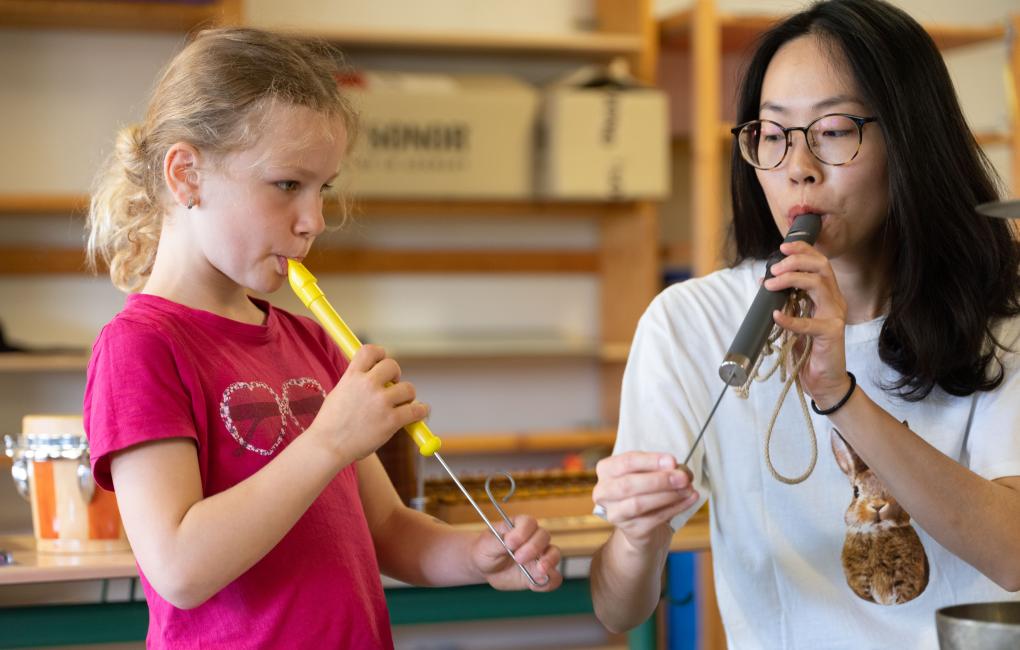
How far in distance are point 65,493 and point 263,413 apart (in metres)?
0.64

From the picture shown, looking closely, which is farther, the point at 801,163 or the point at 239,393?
the point at 801,163

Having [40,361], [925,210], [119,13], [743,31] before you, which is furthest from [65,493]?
[743,31]

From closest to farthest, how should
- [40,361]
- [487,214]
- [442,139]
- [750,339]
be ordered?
[750,339] → [40,361] → [442,139] → [487,214]

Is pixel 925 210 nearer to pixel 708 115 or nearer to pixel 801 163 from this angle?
pixel 801 163

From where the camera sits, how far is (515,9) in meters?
3.64

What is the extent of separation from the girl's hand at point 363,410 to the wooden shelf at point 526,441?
2154 mm

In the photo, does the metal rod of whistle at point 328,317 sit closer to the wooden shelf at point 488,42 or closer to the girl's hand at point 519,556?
the girl's hand at point 519,556

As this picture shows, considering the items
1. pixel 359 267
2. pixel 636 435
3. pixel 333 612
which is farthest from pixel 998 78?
pixel 333 612

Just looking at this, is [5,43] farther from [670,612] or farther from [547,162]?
[670,612]

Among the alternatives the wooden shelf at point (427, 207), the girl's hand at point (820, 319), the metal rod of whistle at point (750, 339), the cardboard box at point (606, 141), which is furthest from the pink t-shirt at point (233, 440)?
the cardboard box at point (606, 141)

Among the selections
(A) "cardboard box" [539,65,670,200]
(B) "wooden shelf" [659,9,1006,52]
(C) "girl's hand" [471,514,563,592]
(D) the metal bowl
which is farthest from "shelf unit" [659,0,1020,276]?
(D) the metal bowl

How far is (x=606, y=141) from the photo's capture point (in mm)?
3340

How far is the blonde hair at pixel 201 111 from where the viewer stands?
125 cm

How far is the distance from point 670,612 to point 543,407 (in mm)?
704
